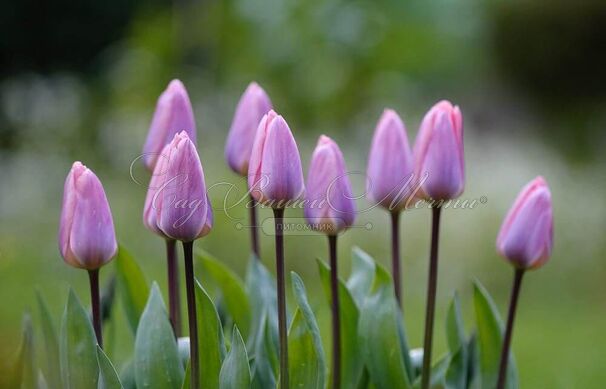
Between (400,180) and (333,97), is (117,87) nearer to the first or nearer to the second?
(333,97)

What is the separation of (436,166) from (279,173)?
187 millimetres

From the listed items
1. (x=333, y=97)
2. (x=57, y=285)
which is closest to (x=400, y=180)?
(x=57, y=285)

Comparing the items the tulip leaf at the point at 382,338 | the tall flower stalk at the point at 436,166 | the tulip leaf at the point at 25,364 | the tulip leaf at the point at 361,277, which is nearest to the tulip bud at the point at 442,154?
the tall flower stalk at the point at 436,166

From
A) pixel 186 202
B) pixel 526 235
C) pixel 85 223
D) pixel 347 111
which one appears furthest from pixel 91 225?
pixel 347 111

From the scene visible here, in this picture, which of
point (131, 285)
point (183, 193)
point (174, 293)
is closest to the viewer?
point (183, 193)

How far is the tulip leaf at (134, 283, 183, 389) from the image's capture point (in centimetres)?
101

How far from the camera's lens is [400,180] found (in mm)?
1085

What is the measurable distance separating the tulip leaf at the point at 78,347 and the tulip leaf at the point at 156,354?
4 cm

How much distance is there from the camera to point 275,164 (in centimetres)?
94

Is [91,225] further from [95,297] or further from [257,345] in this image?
[257,345]

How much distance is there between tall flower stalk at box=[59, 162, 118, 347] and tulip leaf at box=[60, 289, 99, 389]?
0.05 m

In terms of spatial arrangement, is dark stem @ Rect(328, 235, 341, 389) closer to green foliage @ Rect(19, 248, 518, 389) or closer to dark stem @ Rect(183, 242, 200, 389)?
green foliage @ Rect(19, 248, 518, 389)

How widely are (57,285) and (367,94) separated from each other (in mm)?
1483

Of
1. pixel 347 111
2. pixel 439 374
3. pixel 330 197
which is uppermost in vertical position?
pixel 347 111
